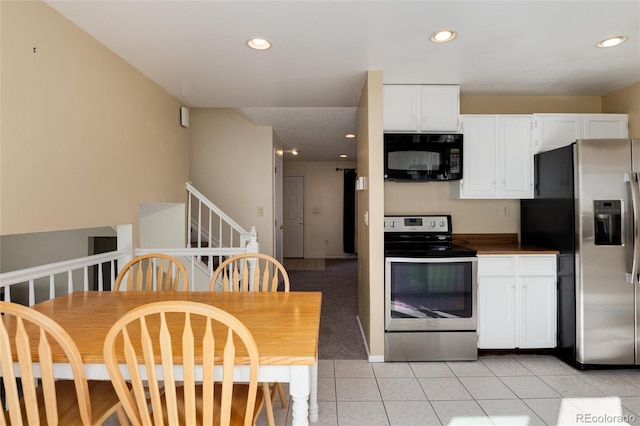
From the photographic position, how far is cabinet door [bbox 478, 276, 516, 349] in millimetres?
2752

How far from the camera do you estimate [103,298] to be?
73.5 inches

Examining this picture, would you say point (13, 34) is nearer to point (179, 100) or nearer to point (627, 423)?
point (179, 100)

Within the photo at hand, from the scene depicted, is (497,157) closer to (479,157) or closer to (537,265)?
(479,157)

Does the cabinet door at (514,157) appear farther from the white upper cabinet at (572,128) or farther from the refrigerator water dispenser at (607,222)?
the refrigerator water dispenser at (607,222)

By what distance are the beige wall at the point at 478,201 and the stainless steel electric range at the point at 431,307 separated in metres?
0.72

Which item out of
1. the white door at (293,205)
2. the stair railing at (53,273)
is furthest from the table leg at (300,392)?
the white door at (293,205)

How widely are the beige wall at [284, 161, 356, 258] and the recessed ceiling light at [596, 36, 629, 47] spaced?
226 inches

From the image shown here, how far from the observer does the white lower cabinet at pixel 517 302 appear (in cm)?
275

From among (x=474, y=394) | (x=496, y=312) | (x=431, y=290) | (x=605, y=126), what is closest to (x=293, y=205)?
(x=431, y=290)

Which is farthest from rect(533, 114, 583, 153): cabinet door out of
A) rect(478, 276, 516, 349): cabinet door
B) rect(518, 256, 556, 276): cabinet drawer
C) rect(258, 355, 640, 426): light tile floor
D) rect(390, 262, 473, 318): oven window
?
rect(258, 355, 640, 426): light tile floor

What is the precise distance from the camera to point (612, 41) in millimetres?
2195

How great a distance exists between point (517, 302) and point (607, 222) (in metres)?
0.88

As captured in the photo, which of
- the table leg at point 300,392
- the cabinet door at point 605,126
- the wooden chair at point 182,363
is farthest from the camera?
the cabinet door at point 605,126

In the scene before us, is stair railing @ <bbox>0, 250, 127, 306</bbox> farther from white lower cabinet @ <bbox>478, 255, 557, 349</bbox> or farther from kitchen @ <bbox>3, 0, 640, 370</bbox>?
white lower cabinet @ <bbox>478, 255, 557, 349</bbox>
